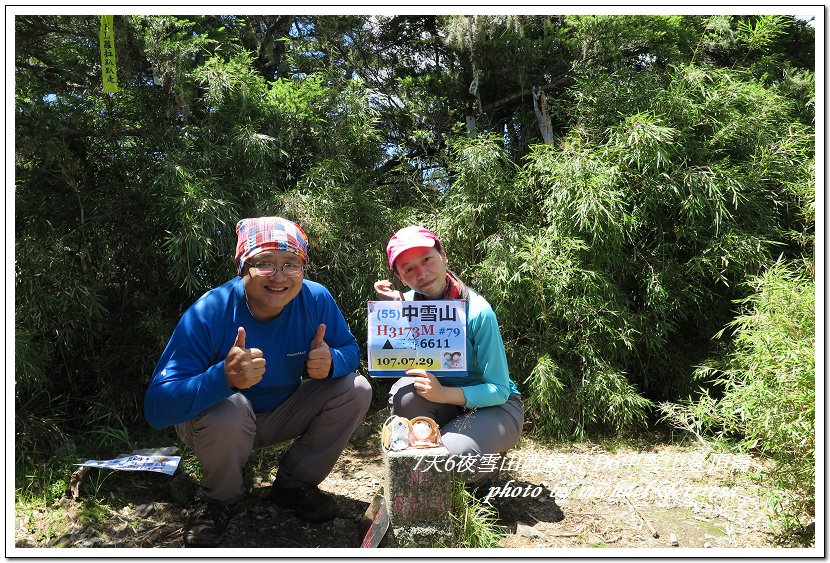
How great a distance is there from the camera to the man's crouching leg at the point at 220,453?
86.4 inches

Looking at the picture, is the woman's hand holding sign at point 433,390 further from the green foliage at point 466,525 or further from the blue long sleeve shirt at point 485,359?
the green foliage at point 466,525

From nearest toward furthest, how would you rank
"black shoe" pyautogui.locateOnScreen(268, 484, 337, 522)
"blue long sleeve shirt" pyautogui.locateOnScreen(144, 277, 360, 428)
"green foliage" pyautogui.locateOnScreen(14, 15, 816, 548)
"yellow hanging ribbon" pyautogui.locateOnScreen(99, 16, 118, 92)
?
1. "blue long sleeve shirt" pyautogui.locateOnScreen(144, 277, 360, 428)
2. "black shoe" pyautogui.locateOnScreen(268, 484, 337, 522)
3. "yellow hanging ribbon" pyautogui.locateOnScreen(99, 16, 118, 92)
4. "green foliage" pyautogui.locateOnScreen(14, 15, 816, 548)

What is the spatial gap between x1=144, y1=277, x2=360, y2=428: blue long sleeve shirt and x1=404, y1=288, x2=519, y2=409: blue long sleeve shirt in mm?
487

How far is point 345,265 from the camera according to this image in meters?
3.58

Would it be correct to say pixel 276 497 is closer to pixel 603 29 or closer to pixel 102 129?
pixel 102 129

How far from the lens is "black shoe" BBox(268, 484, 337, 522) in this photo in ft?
8.00

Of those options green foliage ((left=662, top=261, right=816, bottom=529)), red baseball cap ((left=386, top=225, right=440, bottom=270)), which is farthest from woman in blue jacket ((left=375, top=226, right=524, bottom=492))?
green foliage ((left=662, top=261, right=816, bottom=529))

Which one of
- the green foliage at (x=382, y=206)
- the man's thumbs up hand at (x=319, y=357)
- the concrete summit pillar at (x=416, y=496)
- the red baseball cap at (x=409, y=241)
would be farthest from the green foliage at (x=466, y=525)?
the green foliage at (x=382, y=206)

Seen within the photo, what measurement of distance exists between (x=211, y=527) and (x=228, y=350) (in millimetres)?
672

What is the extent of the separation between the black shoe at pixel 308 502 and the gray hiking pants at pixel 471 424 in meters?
0.44

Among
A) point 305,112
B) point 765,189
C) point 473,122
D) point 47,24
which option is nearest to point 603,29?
point 473,122

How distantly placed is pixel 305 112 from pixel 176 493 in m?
2.19

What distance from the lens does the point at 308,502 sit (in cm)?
246

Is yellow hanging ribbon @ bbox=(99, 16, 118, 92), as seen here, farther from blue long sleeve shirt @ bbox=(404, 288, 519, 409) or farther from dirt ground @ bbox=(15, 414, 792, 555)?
blue long sleeve shirt @ bbox=(404, 288, 519, 409)
